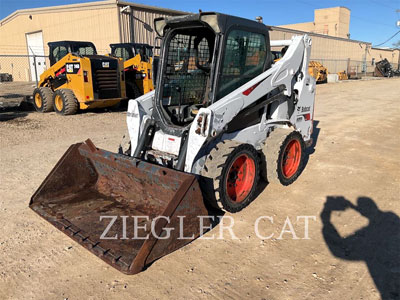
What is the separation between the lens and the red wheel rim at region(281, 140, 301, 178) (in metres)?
5.27

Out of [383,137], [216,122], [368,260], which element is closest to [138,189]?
[216,122]

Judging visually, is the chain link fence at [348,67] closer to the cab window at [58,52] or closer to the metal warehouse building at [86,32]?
the metal warehouse building at [86,32]

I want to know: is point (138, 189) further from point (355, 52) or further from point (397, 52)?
point (397, 52)

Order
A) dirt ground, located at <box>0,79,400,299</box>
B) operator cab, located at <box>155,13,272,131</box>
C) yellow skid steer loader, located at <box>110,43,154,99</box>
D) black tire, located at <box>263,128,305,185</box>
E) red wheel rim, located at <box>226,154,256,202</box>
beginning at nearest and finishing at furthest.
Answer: dirt ground, located at <box>0,79,400,299</box>, operator cab, located at <box>155,13,272,131</box>, red wheel rim, located at <box>226,154,256,202</box>, black tire, located at <box>263,128,305,185</box>, yellow skid steer loader, located at <box>110,43,154,99</box>

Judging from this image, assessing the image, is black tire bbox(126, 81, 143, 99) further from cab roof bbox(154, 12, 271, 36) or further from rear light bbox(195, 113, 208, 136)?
rear light bbox(195, 113, 208, 136)

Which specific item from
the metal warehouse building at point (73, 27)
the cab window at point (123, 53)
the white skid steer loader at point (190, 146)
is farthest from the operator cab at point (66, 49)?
the white skid steer loader at point (190, 146)

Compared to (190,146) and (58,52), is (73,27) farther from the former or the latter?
(190,146)

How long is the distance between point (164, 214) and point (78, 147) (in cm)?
197

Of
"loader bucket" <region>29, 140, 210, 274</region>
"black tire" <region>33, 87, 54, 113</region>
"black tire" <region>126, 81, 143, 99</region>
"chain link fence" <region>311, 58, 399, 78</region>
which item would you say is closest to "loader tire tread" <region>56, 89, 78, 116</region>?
"black tire" <region>33, 87, 54, 113</region>

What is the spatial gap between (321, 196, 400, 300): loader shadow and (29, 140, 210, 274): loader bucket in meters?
1.44

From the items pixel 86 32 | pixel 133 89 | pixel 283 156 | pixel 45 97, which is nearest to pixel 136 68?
pixel 133 89

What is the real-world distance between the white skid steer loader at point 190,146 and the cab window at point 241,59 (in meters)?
0.01

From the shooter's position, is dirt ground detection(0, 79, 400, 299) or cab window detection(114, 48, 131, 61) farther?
cab window detection(114, 48, 131, 61)

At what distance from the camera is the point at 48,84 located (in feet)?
41.9
